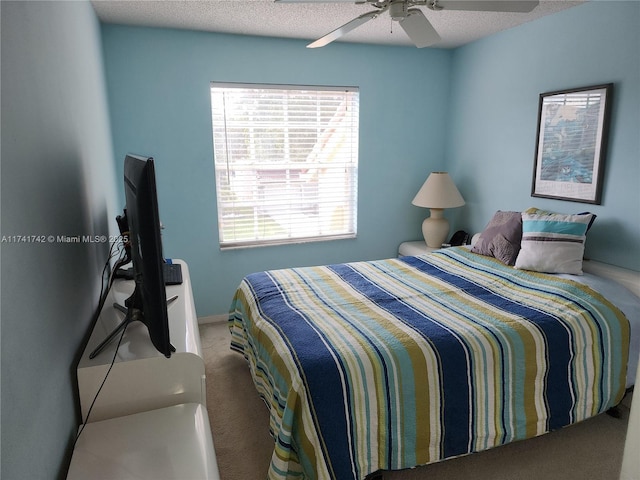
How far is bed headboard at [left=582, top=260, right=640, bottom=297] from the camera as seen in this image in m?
2.44

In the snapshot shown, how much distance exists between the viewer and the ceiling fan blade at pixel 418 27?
204 cm

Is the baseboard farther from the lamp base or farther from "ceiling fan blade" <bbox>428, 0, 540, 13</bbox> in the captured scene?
"ceiling fan blade" <bbox>428, 0, 540, 13</bbox>

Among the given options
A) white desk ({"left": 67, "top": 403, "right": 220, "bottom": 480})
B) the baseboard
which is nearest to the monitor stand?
white desk ({"left": 67, "top": 403, "right": 220, "bottom": 480})

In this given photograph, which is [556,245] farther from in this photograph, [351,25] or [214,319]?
[214,319]

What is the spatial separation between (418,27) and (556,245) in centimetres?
160

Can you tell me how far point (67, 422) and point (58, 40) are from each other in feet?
4.66

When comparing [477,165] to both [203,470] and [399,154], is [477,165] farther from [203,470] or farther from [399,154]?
[203,470]

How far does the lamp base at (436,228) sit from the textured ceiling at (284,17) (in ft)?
5.05

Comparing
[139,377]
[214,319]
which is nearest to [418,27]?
[139,377]

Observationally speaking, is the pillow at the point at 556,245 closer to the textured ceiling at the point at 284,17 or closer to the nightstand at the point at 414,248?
the nightstand at the point at 414,248

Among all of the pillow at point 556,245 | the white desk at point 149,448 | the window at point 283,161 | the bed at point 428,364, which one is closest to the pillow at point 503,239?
the pillow at point 556,245

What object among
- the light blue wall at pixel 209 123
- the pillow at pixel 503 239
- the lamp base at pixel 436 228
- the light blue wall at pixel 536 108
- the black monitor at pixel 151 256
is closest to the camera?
the black monitor at pixel 151 256

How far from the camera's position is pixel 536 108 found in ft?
10.5

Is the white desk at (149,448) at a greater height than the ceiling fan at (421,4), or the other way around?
the ceiling fan at (421,4)
